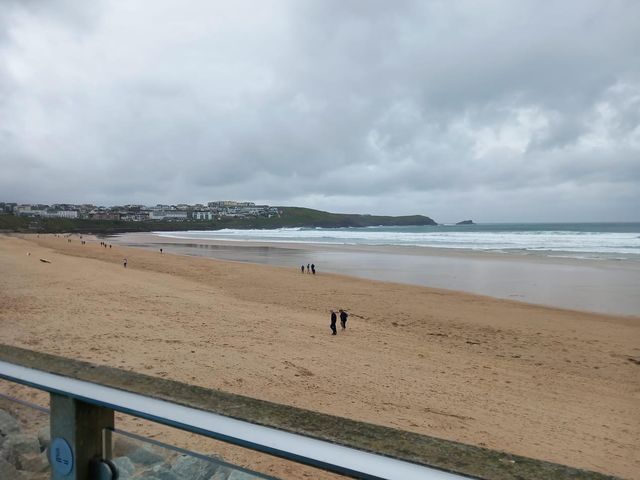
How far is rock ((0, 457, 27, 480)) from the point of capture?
5.95 ft

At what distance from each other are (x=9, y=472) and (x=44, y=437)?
0.43 meters

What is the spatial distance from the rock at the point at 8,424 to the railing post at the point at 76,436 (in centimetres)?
57

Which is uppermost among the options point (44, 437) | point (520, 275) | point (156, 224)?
point (44, 437)


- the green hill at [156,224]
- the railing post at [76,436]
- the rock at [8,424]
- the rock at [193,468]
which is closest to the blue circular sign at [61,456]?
the railing post at [76,436]

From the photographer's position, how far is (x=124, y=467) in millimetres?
1524

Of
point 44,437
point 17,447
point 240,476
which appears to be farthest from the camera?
point 17,447

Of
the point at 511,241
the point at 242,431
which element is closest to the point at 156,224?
the point at 511,241

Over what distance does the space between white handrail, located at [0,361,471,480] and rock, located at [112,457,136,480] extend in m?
0.27

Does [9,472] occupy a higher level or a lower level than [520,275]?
higher

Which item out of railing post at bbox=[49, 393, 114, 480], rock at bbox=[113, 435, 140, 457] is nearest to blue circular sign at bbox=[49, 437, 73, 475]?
railing post at bbox=[49, 393, 114, 480]

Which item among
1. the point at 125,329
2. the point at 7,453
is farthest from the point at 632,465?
the point at 125,329

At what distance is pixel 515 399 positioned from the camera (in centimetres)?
732

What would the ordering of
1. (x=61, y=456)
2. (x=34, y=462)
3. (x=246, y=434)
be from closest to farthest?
(x=246, y=434) → (x=61, y=456) → (x=34, y=462)

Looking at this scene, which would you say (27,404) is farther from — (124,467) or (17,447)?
(124,467)
